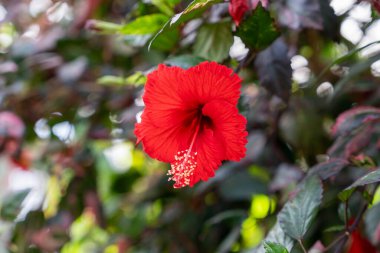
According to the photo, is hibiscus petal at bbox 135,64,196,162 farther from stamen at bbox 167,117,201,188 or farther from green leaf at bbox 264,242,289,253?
green leaf at bbox 264,242,289,253

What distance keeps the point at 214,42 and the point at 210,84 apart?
14 centimetres

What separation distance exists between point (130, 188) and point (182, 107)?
903mm

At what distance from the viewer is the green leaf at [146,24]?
0.71 m

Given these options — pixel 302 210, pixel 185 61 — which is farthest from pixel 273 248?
pixel 185 61

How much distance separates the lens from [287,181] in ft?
3.10

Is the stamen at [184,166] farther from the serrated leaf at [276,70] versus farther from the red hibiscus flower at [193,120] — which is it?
the serrated leaf at [276,70]

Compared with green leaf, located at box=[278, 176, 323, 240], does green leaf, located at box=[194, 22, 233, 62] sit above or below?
above

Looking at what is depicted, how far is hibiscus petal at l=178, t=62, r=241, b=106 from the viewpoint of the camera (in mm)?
587

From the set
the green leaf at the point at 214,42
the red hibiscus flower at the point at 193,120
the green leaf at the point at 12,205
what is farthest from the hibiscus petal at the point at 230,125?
the green leaf at the point at 12,205

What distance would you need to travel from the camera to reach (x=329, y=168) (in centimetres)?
72

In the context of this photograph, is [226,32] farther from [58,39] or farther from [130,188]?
[130,188]

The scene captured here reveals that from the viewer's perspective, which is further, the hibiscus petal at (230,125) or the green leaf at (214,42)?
the green leaf at (214,42)

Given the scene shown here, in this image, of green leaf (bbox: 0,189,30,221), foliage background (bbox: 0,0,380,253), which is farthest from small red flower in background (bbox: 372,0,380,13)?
green leaf (bbox: 0,189,30,221)

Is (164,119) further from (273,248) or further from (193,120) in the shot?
(273,248)
